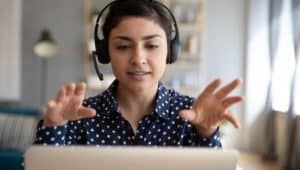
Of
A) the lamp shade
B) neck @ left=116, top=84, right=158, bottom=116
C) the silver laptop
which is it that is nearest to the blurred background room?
the lamp shade

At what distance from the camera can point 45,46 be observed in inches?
186

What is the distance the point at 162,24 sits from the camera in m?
0.89

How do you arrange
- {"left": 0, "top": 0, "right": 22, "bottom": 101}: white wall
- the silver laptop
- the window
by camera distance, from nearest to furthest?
the silver laptop, the window, {"left": 0, "top": 0, "right": 22, "bottom": 101}: white wall

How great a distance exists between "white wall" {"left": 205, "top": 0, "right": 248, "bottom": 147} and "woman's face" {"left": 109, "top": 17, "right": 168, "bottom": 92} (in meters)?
4.30

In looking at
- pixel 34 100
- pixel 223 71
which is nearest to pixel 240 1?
pixel 223 71

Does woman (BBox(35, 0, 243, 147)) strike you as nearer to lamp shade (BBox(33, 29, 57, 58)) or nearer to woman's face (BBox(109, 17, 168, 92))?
woman's face (BBox(109, 17, 168, 92))

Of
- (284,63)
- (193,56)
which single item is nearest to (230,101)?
(284,63)

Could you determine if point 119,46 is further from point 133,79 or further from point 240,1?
point 240,1

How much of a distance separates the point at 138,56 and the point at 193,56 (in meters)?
4.29

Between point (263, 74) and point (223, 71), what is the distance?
0.47 meters

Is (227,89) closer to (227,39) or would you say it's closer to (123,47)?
(123,47)

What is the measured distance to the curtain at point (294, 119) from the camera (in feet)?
13.1

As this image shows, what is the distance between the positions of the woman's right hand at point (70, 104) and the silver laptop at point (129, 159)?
7.4 inches

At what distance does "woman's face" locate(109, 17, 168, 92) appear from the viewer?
2.65 ft
